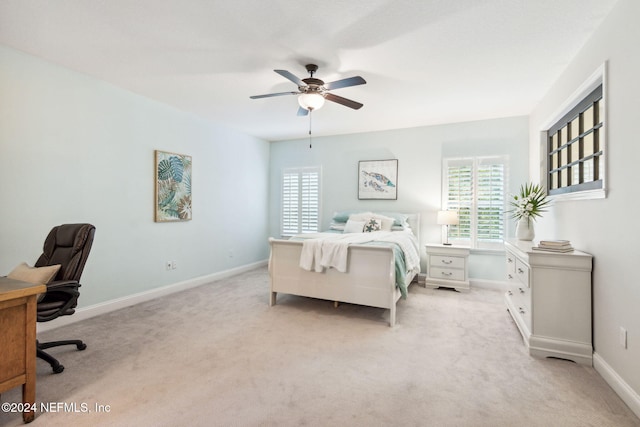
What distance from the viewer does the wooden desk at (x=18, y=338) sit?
1.64 m

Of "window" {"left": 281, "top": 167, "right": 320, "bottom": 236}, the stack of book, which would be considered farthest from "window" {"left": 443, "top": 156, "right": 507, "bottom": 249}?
"window" {"left": 281, "top": 167, "right": 320, "bottom": 236}

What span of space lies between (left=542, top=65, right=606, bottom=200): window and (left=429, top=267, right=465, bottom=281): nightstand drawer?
1.62 meters

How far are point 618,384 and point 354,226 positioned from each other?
11.2 ft

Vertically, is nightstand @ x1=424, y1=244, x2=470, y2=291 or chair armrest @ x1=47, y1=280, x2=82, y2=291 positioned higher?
chair armrest @ x1=47, y1=280, x2=82, y2=291

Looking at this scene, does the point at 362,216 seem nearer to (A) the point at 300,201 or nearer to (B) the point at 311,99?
(A) the point at 300,201

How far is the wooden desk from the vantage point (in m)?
1.64

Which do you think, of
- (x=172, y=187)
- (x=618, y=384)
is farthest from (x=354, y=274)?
(x=172, y=187)

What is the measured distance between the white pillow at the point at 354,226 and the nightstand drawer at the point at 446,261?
1183 mm

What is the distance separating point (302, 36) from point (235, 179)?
346 cm

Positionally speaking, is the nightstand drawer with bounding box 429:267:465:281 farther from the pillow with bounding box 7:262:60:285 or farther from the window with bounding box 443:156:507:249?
the pillow with bounding box 7:262:60:285

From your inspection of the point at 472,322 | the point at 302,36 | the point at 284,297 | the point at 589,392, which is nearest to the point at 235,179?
the point at 284,297

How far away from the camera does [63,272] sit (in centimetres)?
231

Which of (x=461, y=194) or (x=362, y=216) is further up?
(x=461, y=194)

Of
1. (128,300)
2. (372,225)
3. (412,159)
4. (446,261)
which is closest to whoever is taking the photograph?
(128,300)
